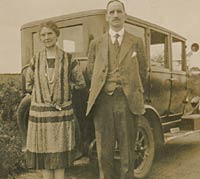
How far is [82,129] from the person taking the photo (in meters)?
1.80

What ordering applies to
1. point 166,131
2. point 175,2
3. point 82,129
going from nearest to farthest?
1. point 82,129
2. point 175,2
3. point 166,131

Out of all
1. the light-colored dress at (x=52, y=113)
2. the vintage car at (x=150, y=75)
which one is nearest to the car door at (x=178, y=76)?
the vintage car at (x=150, y=75)

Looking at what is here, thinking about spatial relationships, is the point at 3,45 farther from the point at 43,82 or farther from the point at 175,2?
the point at 175,2

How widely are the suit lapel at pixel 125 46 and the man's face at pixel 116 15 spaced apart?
53 millimetres

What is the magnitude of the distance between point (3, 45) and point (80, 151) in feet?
2.16

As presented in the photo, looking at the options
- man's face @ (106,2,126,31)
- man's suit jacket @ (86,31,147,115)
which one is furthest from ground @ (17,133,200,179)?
man's face @ (106,2,126,31)

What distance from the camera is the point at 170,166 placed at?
215 centimetres

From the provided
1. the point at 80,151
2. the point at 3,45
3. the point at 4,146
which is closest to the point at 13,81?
the point at 3,45

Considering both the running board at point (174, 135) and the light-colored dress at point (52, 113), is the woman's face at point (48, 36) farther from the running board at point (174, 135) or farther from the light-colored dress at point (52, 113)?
the running board at point (174, 135)

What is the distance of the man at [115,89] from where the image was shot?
1.62 metres

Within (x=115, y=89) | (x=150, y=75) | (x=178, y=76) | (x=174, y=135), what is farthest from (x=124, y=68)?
(x=178, y=76)

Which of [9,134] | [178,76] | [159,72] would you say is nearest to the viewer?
[9,134]

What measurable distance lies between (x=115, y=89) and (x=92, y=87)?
0.34 feet

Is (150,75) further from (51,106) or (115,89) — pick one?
(51,106)
